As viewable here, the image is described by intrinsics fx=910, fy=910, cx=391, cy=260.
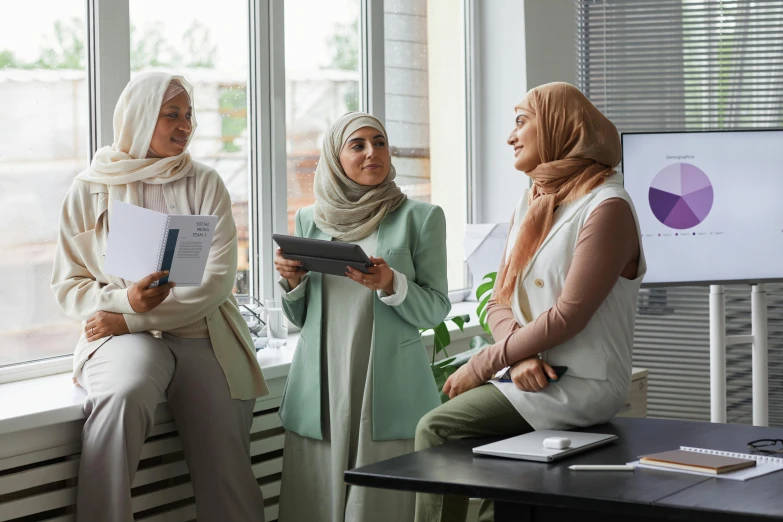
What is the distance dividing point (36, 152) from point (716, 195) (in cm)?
239

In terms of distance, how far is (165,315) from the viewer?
2.51 m

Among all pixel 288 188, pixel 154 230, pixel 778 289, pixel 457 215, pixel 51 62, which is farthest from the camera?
pixel 457 215

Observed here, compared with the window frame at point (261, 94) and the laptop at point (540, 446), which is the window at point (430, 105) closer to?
the window frame at point (261, 94)

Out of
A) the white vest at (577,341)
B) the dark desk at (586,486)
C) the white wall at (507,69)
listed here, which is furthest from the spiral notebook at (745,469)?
the white wall at (507,69)

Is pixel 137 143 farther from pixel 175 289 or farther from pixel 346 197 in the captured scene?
pixel 346 197

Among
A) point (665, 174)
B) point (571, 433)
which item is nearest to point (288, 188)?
point (665, 174)

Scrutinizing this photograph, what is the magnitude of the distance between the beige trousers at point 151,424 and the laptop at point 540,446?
917mm

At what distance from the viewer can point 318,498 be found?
272 centimetres

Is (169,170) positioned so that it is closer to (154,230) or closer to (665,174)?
(154,230)

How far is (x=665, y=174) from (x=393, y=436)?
5.04 feet

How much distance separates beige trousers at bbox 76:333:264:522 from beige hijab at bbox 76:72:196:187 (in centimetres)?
45

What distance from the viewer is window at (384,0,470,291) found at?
4.38m

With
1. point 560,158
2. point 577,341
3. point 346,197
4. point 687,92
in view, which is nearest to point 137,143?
point 346,197

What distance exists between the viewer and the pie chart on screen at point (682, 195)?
3.42 metres
